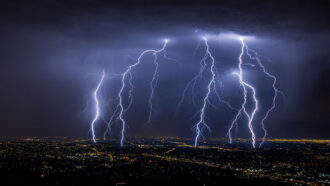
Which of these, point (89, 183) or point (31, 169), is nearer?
point (89, 183)

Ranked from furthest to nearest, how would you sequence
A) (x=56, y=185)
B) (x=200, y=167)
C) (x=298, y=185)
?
(x=200, y=167) → (x=298, y=185) → (x=56, y=185)

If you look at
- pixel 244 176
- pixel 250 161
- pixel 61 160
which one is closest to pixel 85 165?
pixel 61 160

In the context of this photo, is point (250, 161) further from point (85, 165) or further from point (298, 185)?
point (85, 165)

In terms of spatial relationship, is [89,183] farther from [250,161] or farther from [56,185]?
[250,161]

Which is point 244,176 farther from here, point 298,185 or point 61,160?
point 61,160

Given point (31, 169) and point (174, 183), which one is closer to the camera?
point (174, 183)

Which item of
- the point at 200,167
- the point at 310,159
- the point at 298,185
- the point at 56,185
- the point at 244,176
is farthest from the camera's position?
the point at 310,159

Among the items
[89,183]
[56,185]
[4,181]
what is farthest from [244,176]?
[4,181]

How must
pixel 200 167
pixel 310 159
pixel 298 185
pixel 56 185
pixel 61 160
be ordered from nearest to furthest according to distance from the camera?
1. pixel 56 185
2. pixel 298 185
3. pixel 200 167
4. pixel 61 160
5. pixel 310 159

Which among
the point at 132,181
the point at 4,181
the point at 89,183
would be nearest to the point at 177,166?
the point at 132,181
